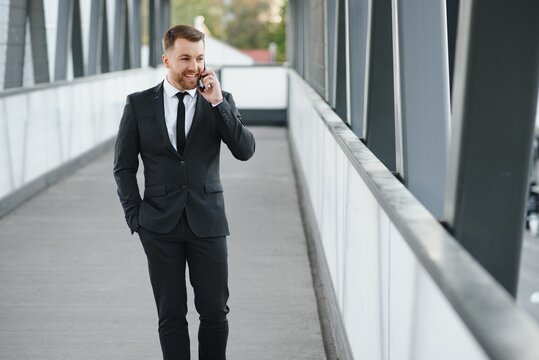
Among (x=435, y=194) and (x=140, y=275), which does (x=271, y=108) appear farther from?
(x=435, y=194)

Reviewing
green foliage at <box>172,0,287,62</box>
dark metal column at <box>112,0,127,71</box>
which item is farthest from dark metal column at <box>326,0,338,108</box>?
green foliage at <box>172,0,287,62</box>

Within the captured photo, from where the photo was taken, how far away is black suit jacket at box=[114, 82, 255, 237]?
155 inches

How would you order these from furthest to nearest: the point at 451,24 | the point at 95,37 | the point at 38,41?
the point at 95,37
the point at 38,41
the point at 451,24

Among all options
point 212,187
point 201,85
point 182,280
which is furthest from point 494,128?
point 182,280

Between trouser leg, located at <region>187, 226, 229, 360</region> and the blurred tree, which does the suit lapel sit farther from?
the blurred tree

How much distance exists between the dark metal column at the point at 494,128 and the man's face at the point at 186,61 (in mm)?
1120

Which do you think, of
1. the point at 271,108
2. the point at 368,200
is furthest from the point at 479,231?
the point at 271,108

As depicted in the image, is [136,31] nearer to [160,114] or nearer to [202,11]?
[160,114]

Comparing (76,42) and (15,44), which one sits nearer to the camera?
(15,44)

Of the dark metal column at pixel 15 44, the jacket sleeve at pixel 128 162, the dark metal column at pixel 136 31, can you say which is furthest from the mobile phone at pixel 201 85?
the dark metal column at pixel 136 31

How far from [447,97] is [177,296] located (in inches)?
55.0

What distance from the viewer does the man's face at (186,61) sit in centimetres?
372

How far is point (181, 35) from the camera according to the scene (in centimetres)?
374

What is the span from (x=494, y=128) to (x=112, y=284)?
14.5 feet
